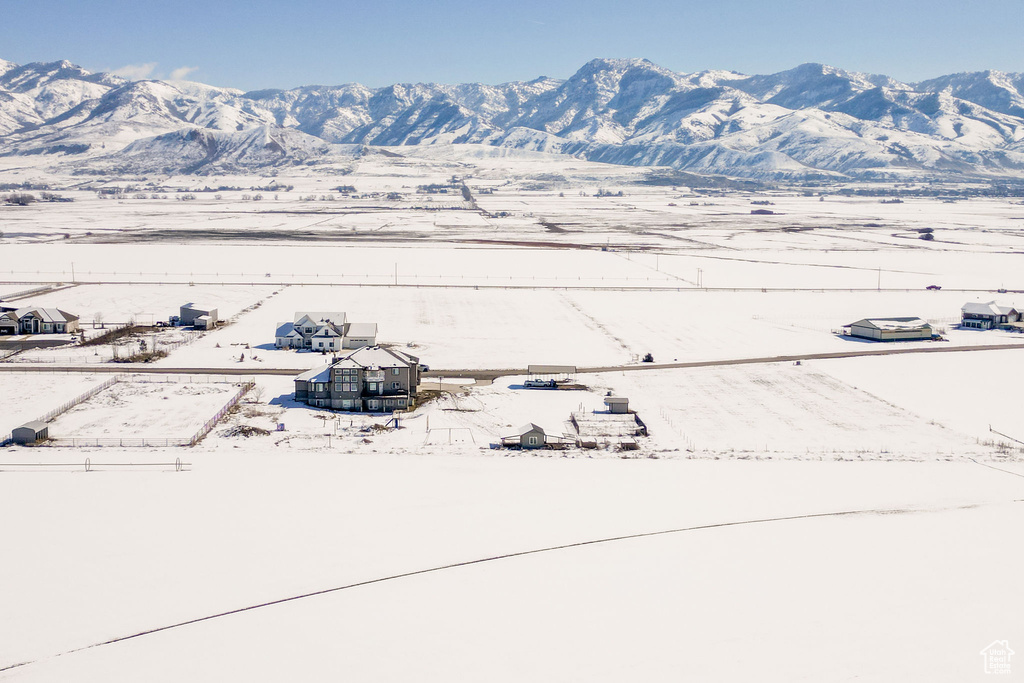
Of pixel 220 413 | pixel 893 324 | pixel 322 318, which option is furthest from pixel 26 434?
pixel 893 324

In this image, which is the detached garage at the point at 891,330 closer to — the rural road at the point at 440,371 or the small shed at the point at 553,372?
the rural road at the point at 440,371

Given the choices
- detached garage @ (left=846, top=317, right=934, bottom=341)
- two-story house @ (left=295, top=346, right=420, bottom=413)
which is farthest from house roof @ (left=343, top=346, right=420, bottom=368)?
detached garage @ (left=846, top=317, right=934, bottom=341)

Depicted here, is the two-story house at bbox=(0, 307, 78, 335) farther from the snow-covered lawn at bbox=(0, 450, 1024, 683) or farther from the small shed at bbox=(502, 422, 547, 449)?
the small shed at bbox=(502, 422, 547, 449)

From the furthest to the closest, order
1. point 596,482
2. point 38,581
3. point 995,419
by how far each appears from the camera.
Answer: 1. point 995,419
2. point 596,482
3. point 38,581

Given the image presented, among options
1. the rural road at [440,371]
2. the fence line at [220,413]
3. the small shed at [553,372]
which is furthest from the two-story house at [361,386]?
the small shed at [553,372]

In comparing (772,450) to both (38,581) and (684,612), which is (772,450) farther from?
(38,581)

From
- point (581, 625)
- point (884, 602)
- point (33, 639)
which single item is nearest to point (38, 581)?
point (33, 639)
